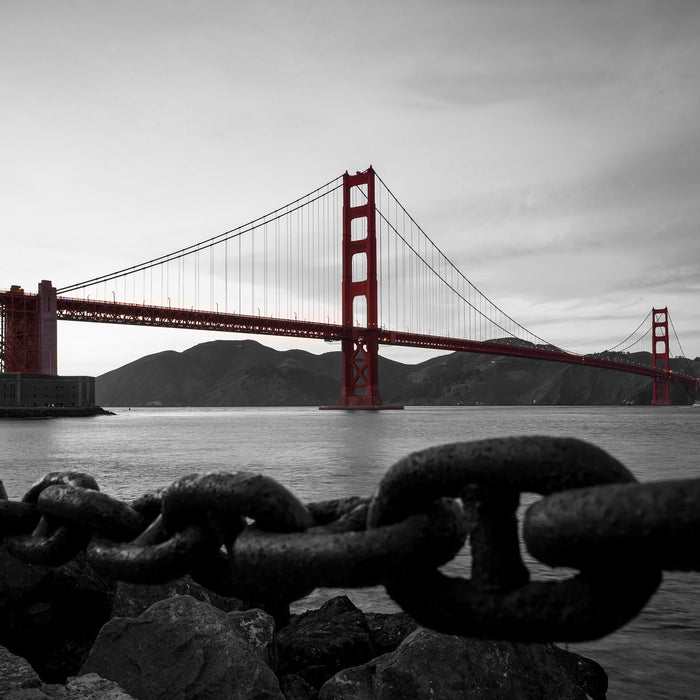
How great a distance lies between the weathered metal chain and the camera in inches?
25.1

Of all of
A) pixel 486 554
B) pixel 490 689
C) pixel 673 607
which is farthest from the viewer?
pixel 673 607

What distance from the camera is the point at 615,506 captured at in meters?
0.63

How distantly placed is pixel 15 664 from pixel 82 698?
287mm

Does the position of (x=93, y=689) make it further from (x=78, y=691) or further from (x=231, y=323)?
(x=231, y=323)

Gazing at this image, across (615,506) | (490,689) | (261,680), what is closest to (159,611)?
(261,680)

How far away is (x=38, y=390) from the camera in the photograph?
45.1m

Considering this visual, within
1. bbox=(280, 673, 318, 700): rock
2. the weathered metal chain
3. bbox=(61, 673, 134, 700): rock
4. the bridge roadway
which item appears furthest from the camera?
the bridge roadway

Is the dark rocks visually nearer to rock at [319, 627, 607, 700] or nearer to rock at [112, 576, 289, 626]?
rock at [319, 627, 607, 700]

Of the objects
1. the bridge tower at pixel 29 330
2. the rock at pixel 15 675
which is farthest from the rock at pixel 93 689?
the bridge tower at pixel 29 330

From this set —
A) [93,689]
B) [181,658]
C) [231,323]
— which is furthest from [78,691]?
[231,323]

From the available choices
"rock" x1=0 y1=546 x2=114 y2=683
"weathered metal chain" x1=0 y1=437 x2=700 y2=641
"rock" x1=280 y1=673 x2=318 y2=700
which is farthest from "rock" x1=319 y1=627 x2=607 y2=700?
"weathered metal chain" x1=0 y1=437 x2=700 y2=641

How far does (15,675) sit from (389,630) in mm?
1881

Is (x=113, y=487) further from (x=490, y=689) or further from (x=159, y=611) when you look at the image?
(x=490, y=689)

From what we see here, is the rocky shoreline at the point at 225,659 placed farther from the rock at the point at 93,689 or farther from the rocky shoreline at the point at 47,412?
the rocky shoreline at the point at 47,412
